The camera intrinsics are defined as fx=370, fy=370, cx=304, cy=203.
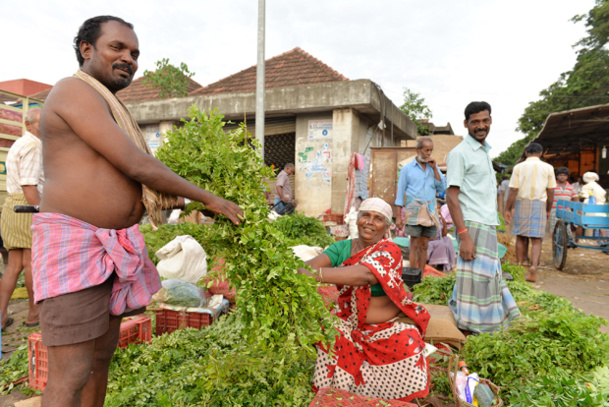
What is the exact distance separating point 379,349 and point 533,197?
5.31 m

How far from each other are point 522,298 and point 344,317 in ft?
7.59

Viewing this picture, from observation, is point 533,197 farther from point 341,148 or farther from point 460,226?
point 341,148

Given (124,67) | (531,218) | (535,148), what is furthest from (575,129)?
(124,67)

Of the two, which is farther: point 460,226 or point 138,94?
point 138,94

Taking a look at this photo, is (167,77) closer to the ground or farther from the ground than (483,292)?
farther from the ground

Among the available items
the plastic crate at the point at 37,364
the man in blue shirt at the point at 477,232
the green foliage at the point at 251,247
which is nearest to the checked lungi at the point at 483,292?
the man in blue shirt at the point at 477,232

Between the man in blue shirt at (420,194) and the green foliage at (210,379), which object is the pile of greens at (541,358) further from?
the man in blue shirt at (420,194)

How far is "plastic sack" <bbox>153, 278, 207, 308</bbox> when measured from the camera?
3840mm

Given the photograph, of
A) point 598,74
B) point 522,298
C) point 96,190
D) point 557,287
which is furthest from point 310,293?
point 598,74

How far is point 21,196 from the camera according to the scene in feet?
12.6

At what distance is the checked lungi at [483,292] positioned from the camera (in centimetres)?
341

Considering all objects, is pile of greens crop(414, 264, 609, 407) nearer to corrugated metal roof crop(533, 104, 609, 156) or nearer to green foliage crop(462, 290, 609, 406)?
green foliage crop(462, 290, 609, 406)

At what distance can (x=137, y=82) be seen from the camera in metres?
16.2

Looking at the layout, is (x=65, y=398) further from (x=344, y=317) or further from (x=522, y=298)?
(x=522, y=298)
